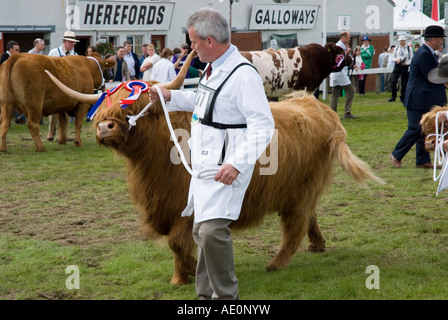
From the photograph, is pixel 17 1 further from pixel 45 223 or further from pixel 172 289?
pixel 172 289

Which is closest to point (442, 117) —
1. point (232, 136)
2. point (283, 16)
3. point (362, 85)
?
point (232, 136)

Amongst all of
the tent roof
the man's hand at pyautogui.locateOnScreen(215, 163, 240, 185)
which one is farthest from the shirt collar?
the tent roof

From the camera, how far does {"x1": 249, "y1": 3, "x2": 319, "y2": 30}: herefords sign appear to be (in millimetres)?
22688

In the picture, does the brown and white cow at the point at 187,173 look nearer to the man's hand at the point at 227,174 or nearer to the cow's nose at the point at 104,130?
the cow's nose at the point at 104,130

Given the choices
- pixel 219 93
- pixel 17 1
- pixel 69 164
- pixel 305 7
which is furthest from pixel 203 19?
pixel 305 7

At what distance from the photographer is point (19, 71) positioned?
1062 centimetres

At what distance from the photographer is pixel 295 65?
14.2 metres

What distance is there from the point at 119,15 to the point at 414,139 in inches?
491

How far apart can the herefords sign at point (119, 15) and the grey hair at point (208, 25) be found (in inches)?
594

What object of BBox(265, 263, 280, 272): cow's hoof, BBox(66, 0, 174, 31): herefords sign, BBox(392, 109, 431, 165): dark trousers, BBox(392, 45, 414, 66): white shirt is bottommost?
BBox(265, 263, 280, 272): cow's hoof

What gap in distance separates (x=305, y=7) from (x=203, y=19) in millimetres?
21665

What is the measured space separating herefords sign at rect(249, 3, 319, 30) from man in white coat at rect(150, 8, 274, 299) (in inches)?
760

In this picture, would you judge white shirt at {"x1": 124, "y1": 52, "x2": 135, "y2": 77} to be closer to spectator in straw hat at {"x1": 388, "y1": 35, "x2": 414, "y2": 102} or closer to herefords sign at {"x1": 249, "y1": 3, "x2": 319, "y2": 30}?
herefords sign at {"x1": 249, "y1": 3, "x2": 319, "y2": 30}

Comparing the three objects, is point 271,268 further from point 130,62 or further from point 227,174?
point 130,62
